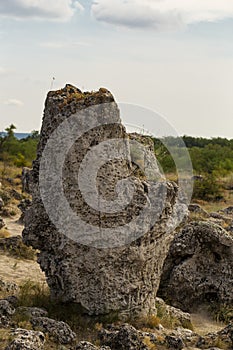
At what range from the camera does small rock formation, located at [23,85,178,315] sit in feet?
25.0

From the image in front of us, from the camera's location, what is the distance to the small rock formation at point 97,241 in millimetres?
7617

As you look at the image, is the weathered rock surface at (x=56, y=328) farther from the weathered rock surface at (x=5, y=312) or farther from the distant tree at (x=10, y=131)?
the distant tree at (x=10, y=131)

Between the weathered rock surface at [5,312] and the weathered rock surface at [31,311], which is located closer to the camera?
the weathered rock surface at [5,312]

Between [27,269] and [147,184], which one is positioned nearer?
[147,184]

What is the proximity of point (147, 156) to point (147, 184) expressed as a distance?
40.2 inches

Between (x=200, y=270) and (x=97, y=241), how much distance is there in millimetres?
2924

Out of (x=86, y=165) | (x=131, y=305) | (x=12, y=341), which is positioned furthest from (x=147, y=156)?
(x=12, y=341)

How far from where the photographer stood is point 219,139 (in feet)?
253

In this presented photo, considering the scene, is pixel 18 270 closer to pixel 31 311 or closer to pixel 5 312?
pixel 31 311

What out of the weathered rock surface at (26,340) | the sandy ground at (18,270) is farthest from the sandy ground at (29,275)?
the weathered rock surface at (26,340)

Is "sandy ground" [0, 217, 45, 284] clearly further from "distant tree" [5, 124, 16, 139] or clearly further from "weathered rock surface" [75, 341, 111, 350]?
"distant tree" [5, 124, 16, 139]

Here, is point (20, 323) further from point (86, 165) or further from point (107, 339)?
point (86, 165)

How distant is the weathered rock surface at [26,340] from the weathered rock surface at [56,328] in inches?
13.3

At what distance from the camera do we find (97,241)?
755 cm
